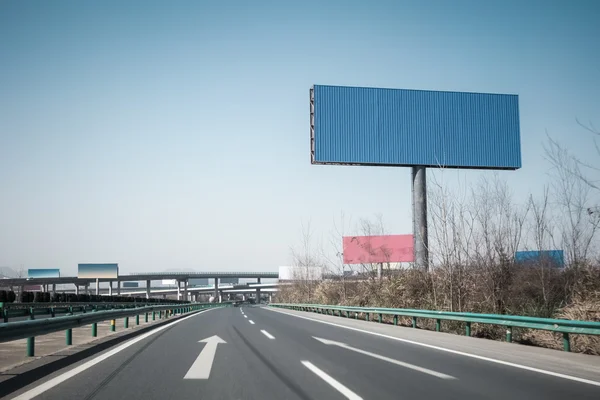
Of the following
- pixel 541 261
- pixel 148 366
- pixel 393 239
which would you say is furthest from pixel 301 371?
pixel 393 239

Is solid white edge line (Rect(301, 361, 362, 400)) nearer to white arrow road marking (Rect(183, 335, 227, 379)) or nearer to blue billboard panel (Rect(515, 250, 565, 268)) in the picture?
white arrow road marking (Rect(183, 335, 227, 379))

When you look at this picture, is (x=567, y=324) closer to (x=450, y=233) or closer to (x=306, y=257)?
(x=450, y=233)

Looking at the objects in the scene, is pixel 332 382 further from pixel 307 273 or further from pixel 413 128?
pixel 307 273

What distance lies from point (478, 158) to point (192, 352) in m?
25.9

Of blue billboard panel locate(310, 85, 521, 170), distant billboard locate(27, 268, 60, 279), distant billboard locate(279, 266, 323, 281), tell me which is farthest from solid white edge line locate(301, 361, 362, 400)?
distant billboard locate(27, 268, 60, 279)

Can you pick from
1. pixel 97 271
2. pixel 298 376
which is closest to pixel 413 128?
pixel 298 376

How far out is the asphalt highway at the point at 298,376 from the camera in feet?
21.4

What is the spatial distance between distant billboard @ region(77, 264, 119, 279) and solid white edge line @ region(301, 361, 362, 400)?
300 feet

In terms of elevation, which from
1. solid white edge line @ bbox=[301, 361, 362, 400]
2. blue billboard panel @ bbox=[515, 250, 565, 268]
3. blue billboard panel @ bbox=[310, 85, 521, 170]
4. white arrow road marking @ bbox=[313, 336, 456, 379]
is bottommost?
white arrow road marking @ bbox=[313, 336, 456, 379]

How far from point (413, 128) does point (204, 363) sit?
2540 centimetres

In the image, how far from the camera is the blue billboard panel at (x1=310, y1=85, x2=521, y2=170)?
3116 centimetres

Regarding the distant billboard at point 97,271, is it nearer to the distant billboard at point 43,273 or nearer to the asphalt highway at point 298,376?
the distant billboard at point 43,273

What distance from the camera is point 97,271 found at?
93.2 m

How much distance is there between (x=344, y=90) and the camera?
3162 centimetres
